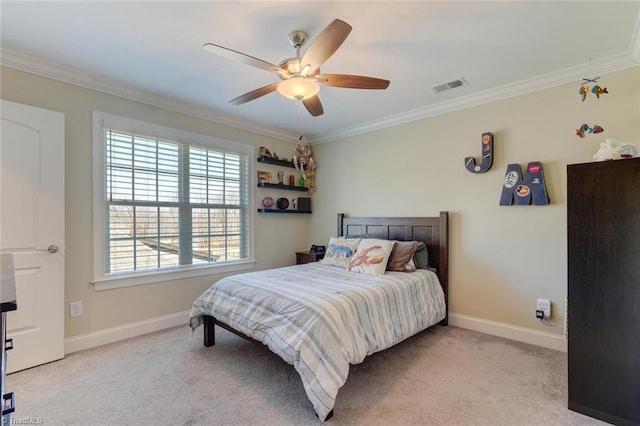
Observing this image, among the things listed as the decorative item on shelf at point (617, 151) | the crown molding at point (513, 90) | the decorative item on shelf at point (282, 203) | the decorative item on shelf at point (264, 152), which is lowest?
the decorative item on shelf at point (282, 203)

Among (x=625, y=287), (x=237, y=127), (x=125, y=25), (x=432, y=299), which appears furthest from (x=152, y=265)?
(x=625, y=287)

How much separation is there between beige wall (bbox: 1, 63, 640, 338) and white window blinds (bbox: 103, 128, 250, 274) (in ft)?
0.70

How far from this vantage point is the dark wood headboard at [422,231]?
343 cm

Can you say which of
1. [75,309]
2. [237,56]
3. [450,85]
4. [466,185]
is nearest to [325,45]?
[237,56]

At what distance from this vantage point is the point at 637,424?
1748mm

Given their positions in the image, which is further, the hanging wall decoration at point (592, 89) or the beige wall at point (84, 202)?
the beige wall at point (84, 202)

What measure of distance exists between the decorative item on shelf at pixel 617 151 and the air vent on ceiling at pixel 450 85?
1.23 m

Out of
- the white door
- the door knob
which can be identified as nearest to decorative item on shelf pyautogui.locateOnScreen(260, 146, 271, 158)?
the white door

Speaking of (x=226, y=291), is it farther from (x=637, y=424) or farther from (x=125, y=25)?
(x=637, y=424)

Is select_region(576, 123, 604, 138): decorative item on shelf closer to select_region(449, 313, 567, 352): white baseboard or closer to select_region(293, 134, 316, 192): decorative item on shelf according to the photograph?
select_region(449, 313, 567, 352): white baseboard

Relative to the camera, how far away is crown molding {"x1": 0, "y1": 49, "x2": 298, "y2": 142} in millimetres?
2510

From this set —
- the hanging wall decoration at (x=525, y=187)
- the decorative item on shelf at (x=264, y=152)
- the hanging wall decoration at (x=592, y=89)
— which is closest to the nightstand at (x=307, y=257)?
the decorative item on shelf at (x=264, y=152)

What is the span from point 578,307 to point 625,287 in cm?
26

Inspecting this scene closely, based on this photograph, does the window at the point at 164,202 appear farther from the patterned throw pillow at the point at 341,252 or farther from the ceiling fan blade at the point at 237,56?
the ceiling fan blade at the point at 237,56
